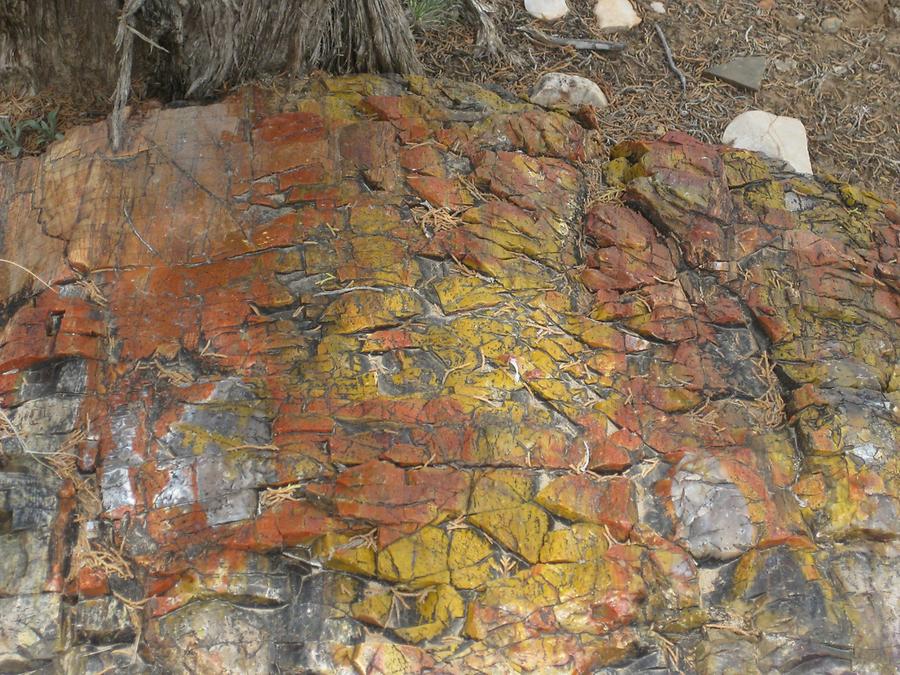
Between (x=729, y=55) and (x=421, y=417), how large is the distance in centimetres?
325

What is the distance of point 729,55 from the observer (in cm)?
485

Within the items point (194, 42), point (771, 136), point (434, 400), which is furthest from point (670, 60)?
point (434, 400)

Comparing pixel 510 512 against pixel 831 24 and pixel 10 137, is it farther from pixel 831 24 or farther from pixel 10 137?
pixel 831 24

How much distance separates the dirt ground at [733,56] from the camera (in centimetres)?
452

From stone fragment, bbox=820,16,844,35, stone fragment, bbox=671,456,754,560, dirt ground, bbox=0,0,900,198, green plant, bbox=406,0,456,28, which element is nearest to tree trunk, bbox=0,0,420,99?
green plant, bbox=406,0,456,28

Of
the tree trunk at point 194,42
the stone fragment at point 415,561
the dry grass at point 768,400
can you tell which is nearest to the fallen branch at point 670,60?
the tree trunk at point 194,42

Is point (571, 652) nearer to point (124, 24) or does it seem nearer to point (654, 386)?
point (654, 386)

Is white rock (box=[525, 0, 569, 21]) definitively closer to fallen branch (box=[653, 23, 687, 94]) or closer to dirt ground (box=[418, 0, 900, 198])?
dirt ground (box=[418, 0, 900, 198])

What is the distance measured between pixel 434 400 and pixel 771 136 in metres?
2.70

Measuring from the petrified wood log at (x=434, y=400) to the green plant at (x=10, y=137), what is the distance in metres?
0.23

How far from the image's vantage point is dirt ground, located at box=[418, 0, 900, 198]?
4.52 meters

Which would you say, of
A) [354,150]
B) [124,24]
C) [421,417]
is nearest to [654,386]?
[421,417]

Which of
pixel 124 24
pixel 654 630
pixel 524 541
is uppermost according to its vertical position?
pixel 124 24

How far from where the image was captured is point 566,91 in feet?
14.4
